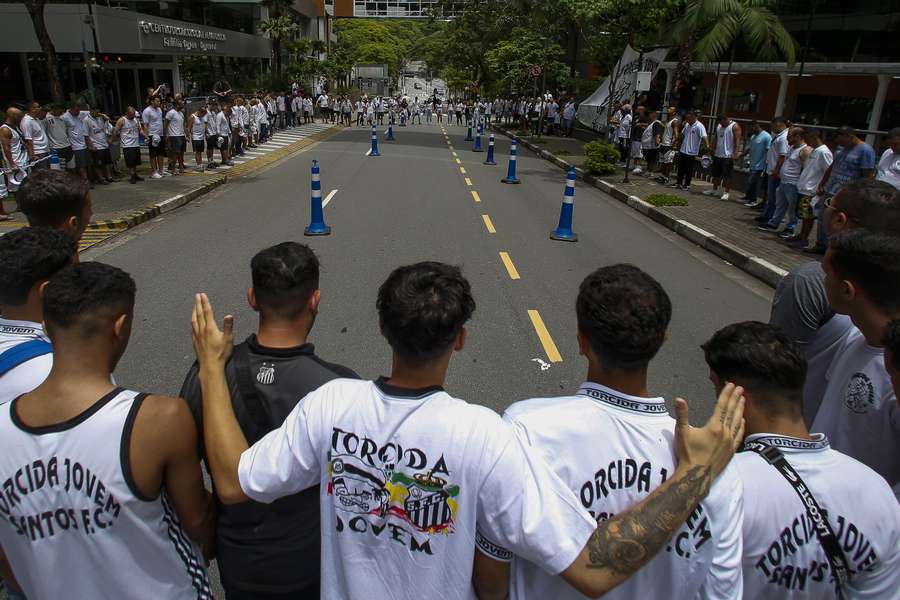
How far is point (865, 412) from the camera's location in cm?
244

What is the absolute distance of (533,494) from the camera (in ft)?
5.41

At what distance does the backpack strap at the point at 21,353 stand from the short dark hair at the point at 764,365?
2.42 metres

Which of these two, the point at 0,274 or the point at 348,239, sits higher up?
the point at 0,274

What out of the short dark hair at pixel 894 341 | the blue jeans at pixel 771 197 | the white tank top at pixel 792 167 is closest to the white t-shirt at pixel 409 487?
the short dark hair at pixel 894 341

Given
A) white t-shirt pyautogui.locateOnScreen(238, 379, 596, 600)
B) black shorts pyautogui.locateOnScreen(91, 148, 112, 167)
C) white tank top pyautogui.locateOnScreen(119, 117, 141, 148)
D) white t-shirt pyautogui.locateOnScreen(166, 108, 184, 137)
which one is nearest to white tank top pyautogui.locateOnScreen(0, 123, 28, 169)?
black shorts pyautogui.locateOnScreen(91, 148, 112, 167)

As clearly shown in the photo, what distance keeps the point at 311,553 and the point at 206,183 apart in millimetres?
14902

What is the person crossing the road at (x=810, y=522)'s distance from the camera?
1.82 m

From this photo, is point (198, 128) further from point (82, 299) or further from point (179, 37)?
point (82, 299)

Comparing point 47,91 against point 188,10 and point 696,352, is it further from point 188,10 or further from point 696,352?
point 696,352

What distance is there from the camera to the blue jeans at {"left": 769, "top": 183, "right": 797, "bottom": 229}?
10987mm

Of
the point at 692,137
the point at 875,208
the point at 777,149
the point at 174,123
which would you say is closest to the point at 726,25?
the point at 692,137

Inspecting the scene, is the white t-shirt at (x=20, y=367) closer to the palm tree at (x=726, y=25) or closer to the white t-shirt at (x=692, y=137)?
the white t-shirt at (x=692, y=137)

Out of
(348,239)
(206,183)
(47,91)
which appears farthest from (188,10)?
(348,239)

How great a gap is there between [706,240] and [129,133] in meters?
12.4
